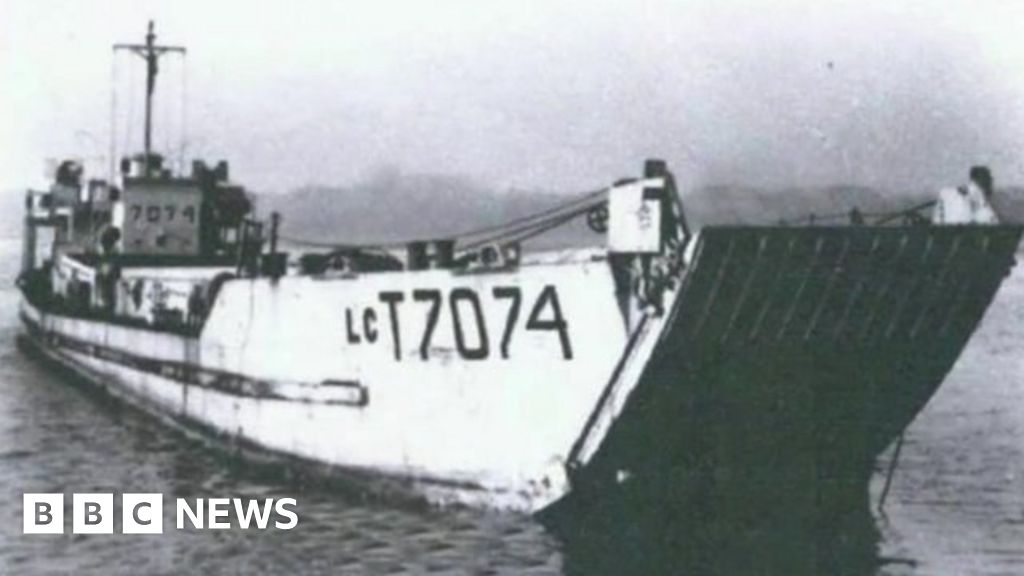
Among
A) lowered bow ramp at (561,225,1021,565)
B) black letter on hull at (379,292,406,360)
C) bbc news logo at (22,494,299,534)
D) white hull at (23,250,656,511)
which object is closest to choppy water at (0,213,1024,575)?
bbc news logo at (22,494,299,534)

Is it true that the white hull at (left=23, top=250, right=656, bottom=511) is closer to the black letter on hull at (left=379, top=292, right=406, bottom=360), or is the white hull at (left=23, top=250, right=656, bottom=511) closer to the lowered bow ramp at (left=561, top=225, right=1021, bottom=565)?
the black letter on hull at (left=379, top=292, right=406, bottom=360)

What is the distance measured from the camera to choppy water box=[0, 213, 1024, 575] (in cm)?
1184

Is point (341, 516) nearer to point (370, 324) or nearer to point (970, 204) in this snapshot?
point (370, 324)

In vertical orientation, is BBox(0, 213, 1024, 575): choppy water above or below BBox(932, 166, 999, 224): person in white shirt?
below

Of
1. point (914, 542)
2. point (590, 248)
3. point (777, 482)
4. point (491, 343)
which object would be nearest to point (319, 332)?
point (491, 343)

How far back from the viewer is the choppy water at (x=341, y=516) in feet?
38.8

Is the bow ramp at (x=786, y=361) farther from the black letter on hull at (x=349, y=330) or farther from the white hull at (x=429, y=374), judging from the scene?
the black letter on hull at (x=349, y=330)

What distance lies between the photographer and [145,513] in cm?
1422

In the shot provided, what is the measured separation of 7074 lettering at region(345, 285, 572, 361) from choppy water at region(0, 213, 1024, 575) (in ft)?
5.27

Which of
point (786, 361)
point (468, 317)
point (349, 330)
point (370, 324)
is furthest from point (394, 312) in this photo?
point (786, 361)

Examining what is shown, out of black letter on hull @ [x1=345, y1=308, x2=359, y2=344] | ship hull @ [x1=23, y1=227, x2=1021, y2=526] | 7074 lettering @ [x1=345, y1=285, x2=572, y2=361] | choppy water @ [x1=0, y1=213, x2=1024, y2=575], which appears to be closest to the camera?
ship hull @ [x1=23, y1=227, x2=1021, y2=526]

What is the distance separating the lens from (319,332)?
14.9 meters

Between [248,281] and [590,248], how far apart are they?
6.02m

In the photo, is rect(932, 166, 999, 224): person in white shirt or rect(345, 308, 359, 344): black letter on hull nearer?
rect(932, 166, 999, 224): person in white shirt
